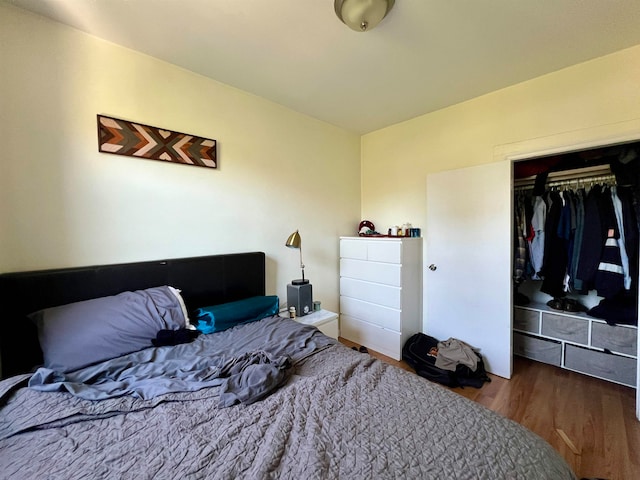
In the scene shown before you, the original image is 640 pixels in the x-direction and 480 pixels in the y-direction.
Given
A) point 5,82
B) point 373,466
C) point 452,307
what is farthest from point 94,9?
point 452,307

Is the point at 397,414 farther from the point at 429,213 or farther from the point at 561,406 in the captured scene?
the point at 429,213

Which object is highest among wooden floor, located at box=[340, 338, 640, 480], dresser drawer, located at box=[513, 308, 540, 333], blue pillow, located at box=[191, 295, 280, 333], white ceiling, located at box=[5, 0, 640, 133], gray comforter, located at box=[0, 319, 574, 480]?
white ceiling, located at box=[5, 0, 640, 133]

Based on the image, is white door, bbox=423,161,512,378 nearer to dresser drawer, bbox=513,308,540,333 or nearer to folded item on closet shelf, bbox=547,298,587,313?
dresser drawer, bbox=513,308,540,333

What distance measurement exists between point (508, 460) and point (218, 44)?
94.9 inches

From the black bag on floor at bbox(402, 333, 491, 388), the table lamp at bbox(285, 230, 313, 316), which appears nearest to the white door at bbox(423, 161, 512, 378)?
the black bag on floor at bbox(402, 333, 491, 388)

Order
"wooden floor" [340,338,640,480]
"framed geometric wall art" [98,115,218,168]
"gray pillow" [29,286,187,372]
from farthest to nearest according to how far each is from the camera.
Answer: "framed geometric wall art" [98,115,218,168]
"wooden floor" [340,338,640,480]
"gray pillow" [29,286,187,372]

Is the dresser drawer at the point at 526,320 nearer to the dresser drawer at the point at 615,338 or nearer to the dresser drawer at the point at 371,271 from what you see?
the dresser drawer at the point at 615,338

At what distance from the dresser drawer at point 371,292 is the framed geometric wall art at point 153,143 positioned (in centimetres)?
183

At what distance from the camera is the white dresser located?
2.53 meters

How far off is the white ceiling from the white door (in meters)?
Answer: 0.81

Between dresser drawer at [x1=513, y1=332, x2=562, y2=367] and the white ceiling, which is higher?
the white ceiling

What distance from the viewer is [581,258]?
86.9 inches

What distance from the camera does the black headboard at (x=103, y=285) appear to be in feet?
4.24

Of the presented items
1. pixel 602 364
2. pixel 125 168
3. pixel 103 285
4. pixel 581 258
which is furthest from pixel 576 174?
pixel 103 285
